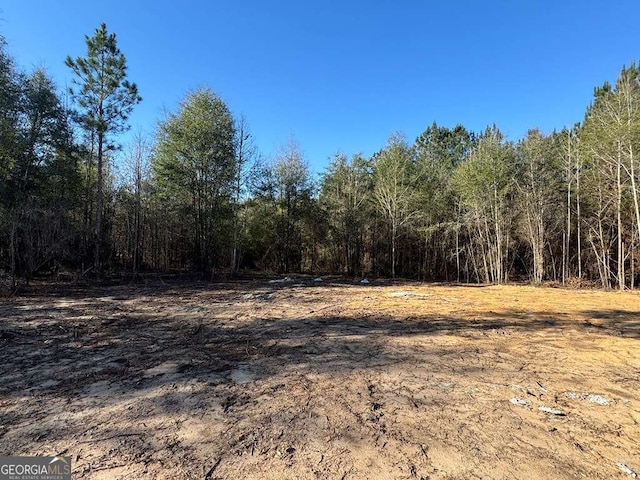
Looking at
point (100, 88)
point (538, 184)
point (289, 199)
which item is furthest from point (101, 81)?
point (538, 184)

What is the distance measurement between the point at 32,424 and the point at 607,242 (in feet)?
54.3

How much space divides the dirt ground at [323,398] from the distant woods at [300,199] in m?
6.37

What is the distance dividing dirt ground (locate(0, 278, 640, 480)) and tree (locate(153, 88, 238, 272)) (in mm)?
8658

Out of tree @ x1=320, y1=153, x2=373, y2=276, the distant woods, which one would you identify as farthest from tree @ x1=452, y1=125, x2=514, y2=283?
tree @ x1=320, y1=153, x2=373, y2=276

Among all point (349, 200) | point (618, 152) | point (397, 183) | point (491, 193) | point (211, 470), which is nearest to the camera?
point (211, 470)

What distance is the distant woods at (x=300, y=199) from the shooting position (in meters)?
9.14

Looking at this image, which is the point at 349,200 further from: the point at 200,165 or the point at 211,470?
the point at 211,470

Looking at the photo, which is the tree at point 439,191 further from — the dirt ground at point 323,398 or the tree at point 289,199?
the dirt ground at point 323,398

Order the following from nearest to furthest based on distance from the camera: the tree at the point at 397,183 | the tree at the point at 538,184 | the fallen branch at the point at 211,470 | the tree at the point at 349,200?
the fallen branch at the point at 211,470
the tree at the point at 538,184
the tree at the point at 397,183
the tree at the point at 349,200

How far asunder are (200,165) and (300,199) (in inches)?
218

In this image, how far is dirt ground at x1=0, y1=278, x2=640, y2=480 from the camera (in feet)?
5.08
